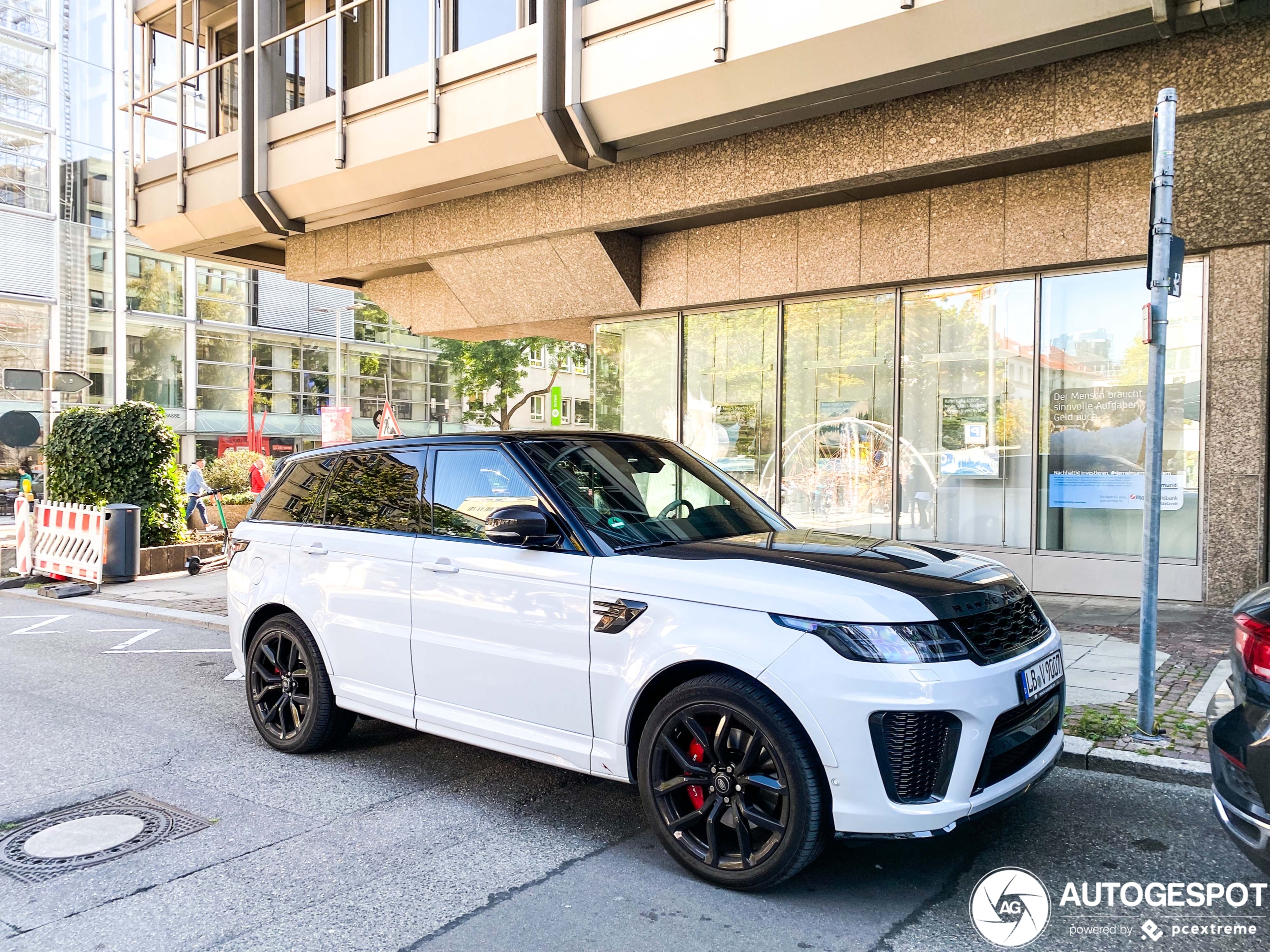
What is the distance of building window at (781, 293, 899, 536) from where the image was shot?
12.0 metres

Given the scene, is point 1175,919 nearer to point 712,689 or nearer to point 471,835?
point 712,689

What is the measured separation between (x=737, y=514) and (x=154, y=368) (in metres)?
37.6

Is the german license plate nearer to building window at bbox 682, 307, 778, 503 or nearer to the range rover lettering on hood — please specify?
the range rover lettering on hood

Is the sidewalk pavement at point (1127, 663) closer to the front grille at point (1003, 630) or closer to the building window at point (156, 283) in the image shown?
the front grille at point (1003, 630)

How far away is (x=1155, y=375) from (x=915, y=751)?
3177mm

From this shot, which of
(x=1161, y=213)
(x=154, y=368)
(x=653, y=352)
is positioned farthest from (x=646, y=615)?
(x=154, y=368)

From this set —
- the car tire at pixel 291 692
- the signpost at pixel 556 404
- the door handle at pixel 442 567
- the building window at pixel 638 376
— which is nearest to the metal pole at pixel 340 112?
the building window at pixel 638 376

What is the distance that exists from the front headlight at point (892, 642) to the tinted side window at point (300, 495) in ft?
10.9

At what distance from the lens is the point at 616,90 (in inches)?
388

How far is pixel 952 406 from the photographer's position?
11.5m

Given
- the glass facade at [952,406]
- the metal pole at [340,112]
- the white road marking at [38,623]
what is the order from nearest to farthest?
the white road marking at [38,623]
the glass facade at [952,406]
the metal pole at [340,112]

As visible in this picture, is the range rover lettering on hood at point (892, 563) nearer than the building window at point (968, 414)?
Yes

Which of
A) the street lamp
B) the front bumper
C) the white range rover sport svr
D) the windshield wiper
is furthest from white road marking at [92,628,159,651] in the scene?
the street lamp

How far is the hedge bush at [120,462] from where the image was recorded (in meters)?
14.6
